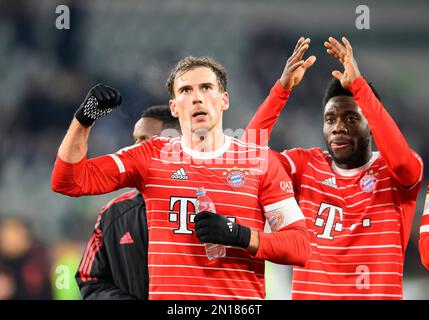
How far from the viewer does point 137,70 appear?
6957 millimetres

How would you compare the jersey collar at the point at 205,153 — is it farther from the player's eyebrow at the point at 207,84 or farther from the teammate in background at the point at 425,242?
the teammate in background at the point at 425,242

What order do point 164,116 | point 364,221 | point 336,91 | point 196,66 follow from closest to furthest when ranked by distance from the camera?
point 196,66 < point 364,221 < point 336,91 < point 164,116

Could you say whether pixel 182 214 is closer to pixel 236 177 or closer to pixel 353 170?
pixel 236 177

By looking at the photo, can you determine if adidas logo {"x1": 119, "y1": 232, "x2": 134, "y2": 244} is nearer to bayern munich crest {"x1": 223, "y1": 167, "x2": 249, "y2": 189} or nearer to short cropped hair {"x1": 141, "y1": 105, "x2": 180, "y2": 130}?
short cropped hair {"x1": 141, "y1": 105, "x2": 180, "y2": 130}

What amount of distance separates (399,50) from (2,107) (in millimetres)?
4474

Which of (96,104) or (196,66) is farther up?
(196,66)

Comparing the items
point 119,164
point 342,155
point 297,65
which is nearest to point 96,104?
point 119,164

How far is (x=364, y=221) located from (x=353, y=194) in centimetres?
15

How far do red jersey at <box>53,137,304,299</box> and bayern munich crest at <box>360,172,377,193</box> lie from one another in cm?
56

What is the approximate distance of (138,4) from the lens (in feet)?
25.7

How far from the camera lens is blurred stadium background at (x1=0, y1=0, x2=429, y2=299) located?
6199mm

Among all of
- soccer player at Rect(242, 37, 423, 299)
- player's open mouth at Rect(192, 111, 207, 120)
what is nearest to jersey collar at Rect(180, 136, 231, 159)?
player's open mouth at Rect(192, 111, 207, 120)

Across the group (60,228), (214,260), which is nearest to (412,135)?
(60,228)
